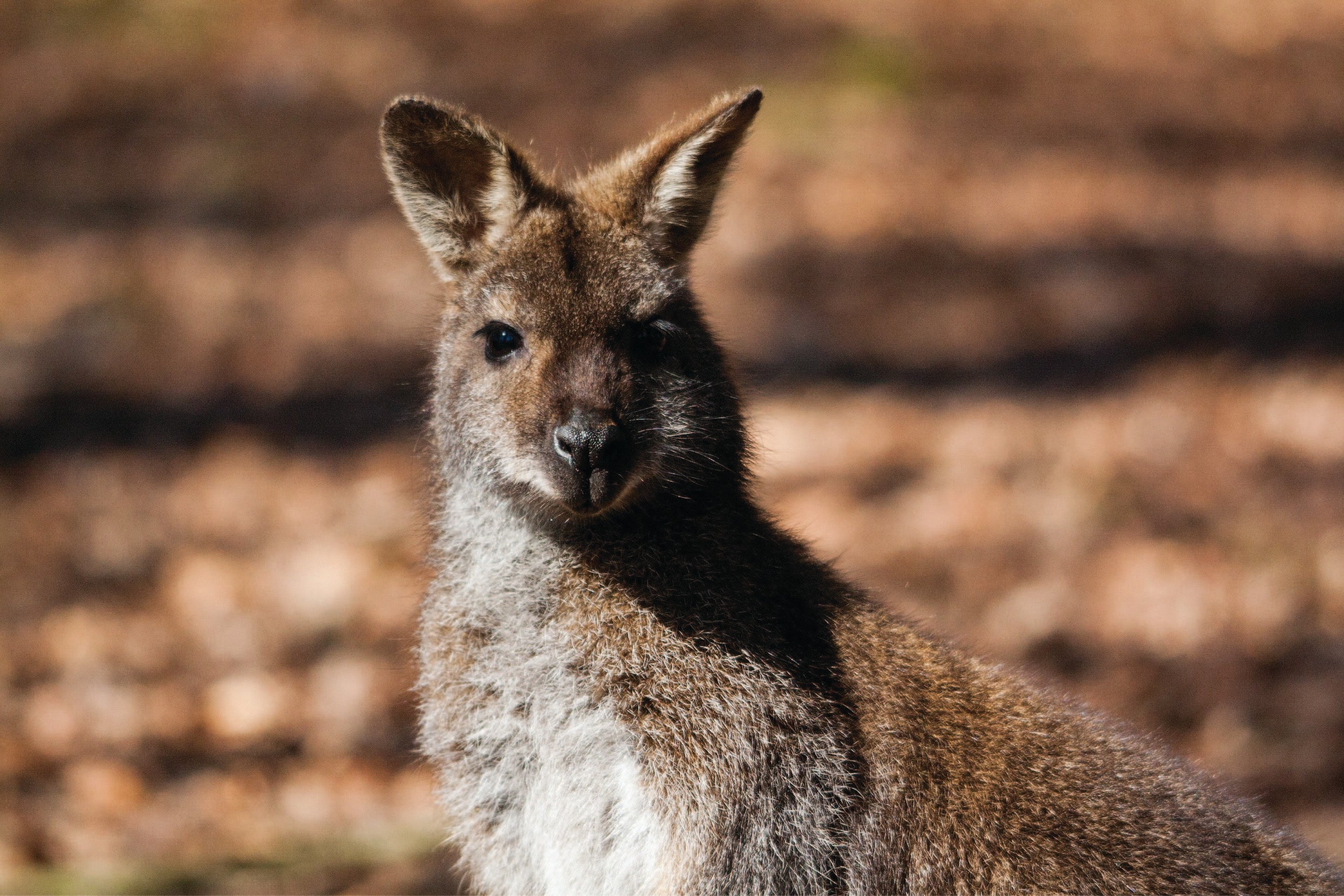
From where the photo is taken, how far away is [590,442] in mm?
3938

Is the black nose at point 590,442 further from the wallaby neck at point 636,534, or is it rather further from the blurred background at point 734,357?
the blurred background at point 734,357

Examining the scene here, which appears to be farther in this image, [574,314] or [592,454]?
[574,314]

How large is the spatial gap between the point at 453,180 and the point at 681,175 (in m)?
0.85

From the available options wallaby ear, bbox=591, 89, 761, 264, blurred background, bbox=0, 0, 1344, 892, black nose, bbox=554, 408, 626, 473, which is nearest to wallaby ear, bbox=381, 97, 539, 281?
wallaby ear, bbox=591, 89, 761, 264

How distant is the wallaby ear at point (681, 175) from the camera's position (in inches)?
174

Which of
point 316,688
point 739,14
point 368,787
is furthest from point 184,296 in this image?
point 739,14

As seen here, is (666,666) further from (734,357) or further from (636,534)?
(734,357)

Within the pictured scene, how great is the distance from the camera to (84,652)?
788cm

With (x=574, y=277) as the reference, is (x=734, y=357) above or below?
below

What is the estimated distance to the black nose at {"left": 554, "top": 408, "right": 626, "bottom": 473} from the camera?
394 centimetres

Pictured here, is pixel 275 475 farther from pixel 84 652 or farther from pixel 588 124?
pixel 588 124

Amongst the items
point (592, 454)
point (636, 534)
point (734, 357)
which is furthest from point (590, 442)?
point (734, 357)

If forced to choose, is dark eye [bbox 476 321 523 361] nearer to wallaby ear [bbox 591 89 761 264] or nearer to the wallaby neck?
the wallaby neck

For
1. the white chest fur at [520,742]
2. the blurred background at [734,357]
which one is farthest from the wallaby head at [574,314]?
the blurred background at [734,357]
